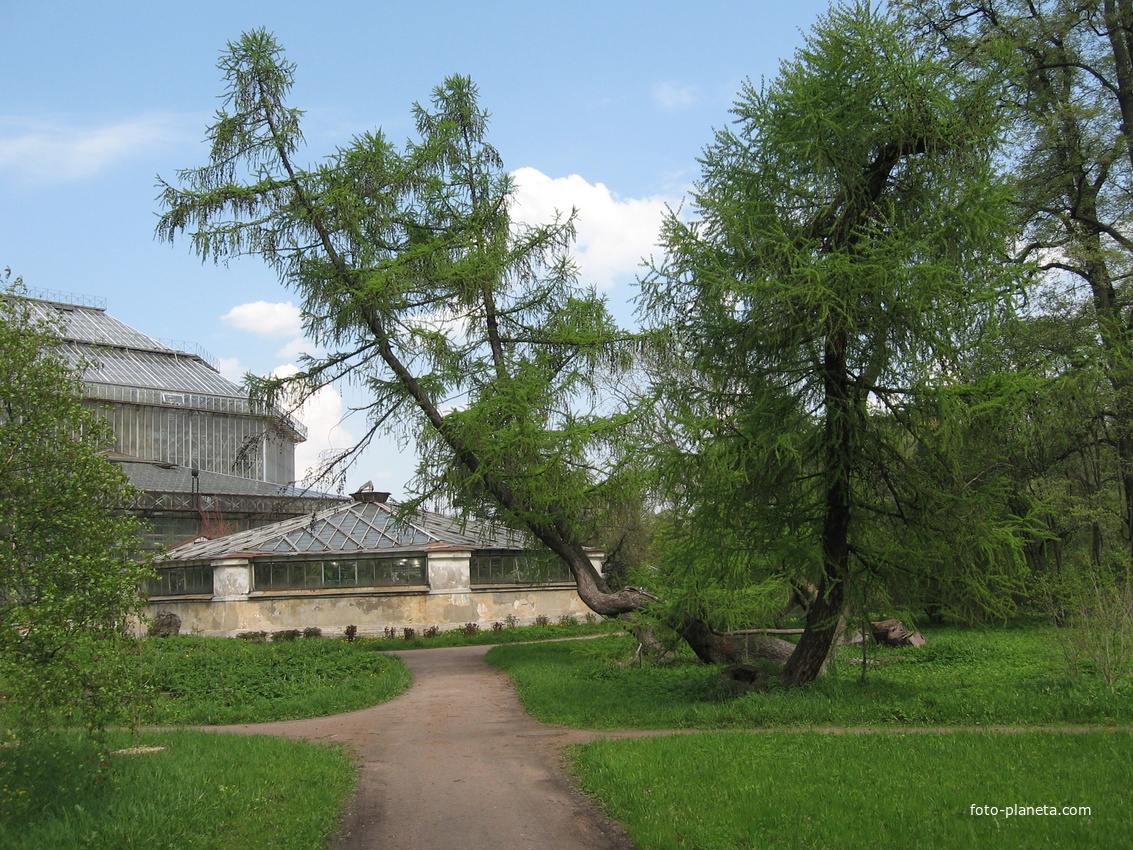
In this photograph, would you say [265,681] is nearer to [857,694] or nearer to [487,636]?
[857,694]

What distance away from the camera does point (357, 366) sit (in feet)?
57.8

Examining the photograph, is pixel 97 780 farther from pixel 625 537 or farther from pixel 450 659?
pixel 625 537

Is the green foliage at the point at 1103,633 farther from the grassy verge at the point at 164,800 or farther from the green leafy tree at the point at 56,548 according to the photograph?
the green leafy tree at the point at 56,548

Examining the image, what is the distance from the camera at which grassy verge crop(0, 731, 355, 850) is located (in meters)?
5.93

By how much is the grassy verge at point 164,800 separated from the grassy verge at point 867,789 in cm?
245

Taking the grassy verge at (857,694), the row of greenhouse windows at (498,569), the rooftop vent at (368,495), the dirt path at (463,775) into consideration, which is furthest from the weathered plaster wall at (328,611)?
the dirt path at (463,775)

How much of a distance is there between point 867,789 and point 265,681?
10866 mm

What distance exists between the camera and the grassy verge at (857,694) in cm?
952

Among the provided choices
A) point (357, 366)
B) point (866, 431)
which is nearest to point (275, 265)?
point (357, 366)

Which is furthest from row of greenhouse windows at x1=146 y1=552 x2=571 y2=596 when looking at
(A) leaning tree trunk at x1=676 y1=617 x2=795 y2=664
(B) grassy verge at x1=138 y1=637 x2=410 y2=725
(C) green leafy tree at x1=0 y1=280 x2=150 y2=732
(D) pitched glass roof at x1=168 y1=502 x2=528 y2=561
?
(C) green leafy tree at x1=0 y1=280 x2=150 y2=732

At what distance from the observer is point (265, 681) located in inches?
571

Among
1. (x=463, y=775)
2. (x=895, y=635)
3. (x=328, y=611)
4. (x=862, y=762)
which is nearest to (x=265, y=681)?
(x=463, y=775)

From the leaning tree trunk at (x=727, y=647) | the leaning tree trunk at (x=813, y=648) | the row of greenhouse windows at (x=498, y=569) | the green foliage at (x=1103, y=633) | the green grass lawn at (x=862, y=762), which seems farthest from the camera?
the row of greenhouse windows at (x=498, y=569)

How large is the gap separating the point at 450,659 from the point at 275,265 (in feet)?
32.6
